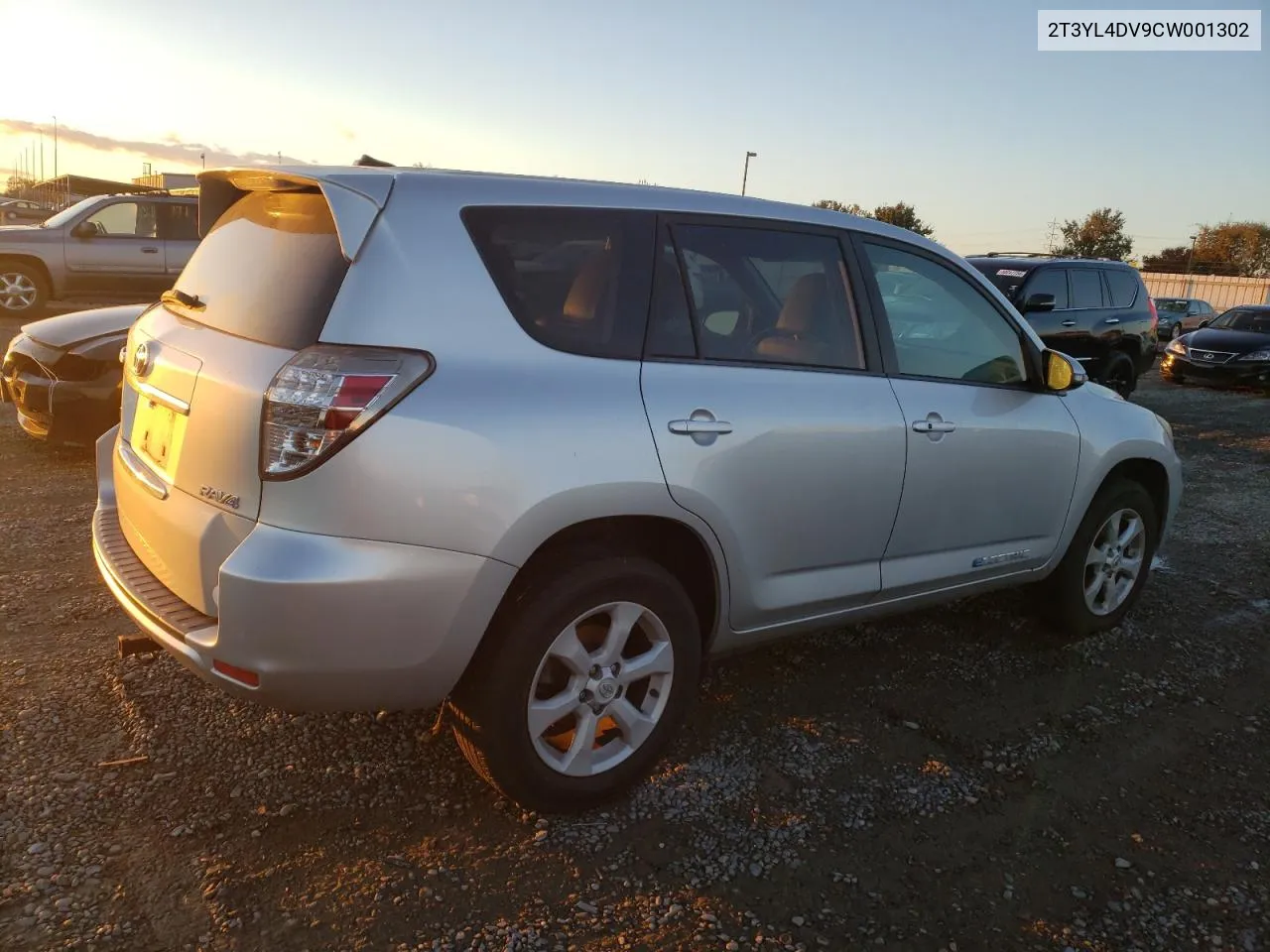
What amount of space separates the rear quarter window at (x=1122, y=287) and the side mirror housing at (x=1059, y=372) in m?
8.38

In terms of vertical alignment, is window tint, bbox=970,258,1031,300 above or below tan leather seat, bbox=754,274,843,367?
above

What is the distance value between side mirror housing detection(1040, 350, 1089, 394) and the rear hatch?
8.82 feet

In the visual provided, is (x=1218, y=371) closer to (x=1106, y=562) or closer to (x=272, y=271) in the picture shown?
(x=1106, y=562)

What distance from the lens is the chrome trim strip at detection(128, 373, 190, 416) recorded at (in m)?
2.56

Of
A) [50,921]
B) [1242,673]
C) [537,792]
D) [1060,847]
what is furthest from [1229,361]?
[50,921]

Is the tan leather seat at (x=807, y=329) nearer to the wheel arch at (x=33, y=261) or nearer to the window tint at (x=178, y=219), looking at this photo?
the window tint at (x=178, y=219)

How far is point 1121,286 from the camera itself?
11469 millimetres

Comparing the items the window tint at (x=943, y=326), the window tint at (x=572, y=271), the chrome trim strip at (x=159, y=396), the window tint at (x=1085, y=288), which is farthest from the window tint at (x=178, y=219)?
the window tint at (x=572, y=271)

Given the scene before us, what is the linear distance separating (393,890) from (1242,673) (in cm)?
366

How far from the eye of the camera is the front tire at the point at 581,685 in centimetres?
252

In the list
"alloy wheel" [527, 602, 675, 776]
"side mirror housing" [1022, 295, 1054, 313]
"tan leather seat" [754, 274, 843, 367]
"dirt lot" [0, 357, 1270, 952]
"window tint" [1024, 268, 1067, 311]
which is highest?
"window tint" [1024, 268, 1067, 311]

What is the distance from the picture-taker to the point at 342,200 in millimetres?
2404

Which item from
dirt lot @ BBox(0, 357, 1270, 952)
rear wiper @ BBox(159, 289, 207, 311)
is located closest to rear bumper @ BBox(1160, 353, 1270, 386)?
dirt lot @ BBox(0, 357, 1270, 952)

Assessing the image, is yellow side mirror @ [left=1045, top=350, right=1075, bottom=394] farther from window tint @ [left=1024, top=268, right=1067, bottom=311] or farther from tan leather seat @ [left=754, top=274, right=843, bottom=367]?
window tint @ [left=1024, top=268, right=1067, bottom=311]
